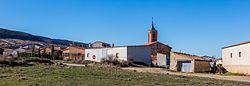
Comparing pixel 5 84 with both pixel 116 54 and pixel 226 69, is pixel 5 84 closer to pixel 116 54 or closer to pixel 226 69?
pixel 226 69

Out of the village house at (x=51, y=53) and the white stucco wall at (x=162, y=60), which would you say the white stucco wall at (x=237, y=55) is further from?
the village house at (x=51, y=53)

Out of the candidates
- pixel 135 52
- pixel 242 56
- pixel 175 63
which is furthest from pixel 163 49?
pixel 242 56

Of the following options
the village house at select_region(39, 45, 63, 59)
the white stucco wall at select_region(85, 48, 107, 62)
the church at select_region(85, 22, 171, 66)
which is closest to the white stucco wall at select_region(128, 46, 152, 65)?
the church at select_region(85, 22, 171, 66)

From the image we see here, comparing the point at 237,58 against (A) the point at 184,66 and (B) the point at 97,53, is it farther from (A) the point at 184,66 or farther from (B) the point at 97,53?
(B) the point at 97,53

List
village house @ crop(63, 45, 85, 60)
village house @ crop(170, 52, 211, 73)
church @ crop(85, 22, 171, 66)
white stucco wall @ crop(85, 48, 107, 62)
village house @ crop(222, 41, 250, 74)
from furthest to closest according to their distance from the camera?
1. village house @ crop(63, 45, 85, 60)
2. white stucco wall @ crop(85, 48, 107, 62)
3. church @ crop(85, 22, 171, 66)
4. village house @ crop(170, 52, 211, 73)
5. village house @ crop(222, 41, 250, 74)

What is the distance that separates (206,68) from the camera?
164 feet

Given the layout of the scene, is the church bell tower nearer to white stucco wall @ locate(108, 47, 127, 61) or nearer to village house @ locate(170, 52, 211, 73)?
white stucco wall @ locate(108, 47, 127, 61)

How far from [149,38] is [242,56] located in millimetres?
44307

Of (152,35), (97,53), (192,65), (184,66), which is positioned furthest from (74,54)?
(192,65)

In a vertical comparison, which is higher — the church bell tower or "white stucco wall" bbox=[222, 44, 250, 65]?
the church bell tower

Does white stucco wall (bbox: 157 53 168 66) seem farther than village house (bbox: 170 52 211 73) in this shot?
Yes

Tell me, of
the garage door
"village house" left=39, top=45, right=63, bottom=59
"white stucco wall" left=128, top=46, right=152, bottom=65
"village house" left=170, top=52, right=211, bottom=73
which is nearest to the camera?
"village house" left=170, top=52, right=211, bottom=73

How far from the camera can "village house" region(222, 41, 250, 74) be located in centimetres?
4266

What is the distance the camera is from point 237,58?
150ft
